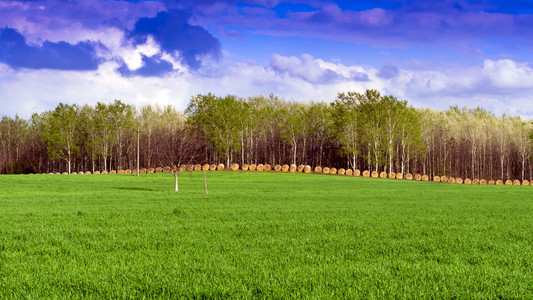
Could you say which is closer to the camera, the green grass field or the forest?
the green grass field

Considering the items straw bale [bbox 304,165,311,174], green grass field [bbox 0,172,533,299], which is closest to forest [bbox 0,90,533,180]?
straw bale [bbox 304,165,311,174]

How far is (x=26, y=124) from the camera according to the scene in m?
79.8

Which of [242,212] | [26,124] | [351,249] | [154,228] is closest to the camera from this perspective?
[351,249]

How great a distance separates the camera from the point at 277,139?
73062 mm

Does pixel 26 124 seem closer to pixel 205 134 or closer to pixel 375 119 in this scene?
pixel 205 134

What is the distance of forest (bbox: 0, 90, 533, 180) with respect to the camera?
65750mm

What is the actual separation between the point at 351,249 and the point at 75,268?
4.87 meters

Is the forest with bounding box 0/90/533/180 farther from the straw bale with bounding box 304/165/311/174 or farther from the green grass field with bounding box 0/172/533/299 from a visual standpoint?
the green grass field with bounding box 0/172/533/299

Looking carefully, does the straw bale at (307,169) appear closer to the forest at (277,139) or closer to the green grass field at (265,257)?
the forest at (277,139)

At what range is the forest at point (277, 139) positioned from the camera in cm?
6575

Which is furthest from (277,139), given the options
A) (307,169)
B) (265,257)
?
(265,257)

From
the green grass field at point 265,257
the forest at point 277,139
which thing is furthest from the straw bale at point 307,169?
the green grass field at point 265,257

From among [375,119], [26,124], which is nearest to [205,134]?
[375,119]

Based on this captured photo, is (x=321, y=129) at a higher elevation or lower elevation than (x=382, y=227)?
higher
